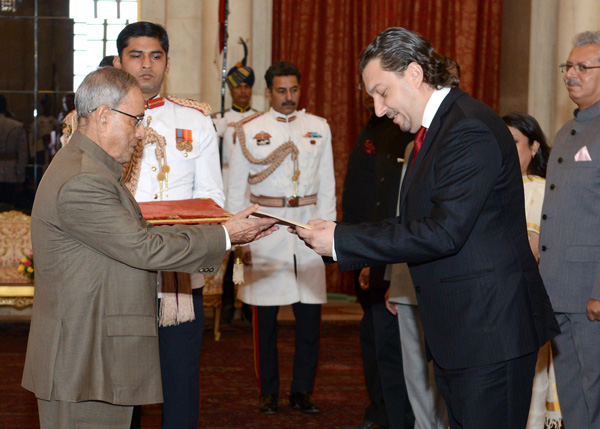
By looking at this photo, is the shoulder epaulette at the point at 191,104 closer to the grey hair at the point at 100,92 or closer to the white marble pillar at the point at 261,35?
the grey hair at the point at 100,92

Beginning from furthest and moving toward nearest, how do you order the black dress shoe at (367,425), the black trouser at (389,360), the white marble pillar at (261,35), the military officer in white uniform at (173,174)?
the white marble pillar at (261,35), the black dress shoe at (367,425), the black trouser at (389,360), the military officer in white uniform at (173,174)

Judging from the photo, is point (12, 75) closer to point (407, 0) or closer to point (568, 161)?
point (407, 0)

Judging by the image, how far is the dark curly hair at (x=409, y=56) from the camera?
2.19 metres

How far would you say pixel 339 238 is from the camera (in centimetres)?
223

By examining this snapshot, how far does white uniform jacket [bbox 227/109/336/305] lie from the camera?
424cm

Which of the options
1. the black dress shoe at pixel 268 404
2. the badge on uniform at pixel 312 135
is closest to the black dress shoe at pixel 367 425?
the black dress shoe at pixel 268 404

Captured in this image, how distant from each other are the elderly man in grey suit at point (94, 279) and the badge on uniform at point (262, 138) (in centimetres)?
214

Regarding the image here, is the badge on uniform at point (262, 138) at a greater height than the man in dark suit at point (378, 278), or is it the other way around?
the badge on uniform at point (262, 138)

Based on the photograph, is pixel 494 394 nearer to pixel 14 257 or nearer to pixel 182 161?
pixel 182 161

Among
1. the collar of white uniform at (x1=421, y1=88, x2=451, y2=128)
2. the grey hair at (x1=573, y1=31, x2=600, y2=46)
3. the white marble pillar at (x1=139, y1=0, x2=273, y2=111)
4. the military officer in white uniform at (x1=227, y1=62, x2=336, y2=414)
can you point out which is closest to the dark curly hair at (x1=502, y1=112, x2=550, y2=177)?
the grey hair at (x1=573, y1=31, x2=600, y2=46)

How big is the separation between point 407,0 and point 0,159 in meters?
3.98

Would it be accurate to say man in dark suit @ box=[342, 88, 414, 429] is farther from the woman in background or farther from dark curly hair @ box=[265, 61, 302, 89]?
dark curly hair @ box=[265, 61, 302, 89]

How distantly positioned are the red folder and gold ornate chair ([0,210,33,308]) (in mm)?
3547

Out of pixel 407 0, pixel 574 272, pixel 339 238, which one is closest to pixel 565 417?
pixel 574 272
